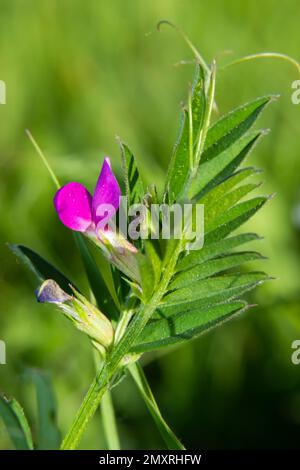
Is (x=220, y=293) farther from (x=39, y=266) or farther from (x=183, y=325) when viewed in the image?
(x=39, y=266)

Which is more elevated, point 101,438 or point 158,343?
point 158,343

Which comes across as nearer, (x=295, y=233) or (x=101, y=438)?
(x=101, y=438)

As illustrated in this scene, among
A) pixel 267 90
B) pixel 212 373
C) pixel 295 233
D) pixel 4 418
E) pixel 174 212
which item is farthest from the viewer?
pixel 267 90

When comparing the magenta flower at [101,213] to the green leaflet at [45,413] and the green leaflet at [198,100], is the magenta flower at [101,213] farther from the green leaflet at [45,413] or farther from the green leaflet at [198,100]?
the green leaflet at [45,413]

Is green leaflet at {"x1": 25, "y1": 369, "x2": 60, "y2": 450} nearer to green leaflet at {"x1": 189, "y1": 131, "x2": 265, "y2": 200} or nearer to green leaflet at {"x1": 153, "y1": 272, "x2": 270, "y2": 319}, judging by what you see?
green leaflet at {"x1": 153, "y1": 272, "x2": 270, "y2": 319}

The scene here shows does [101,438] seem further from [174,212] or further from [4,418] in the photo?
→ [174,212]

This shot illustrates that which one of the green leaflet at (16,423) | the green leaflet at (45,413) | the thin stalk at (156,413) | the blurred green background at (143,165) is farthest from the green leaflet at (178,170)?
the blurred green background at (143,165)

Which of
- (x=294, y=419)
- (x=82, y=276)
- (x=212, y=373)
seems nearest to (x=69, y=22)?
(x=82, y=276)
